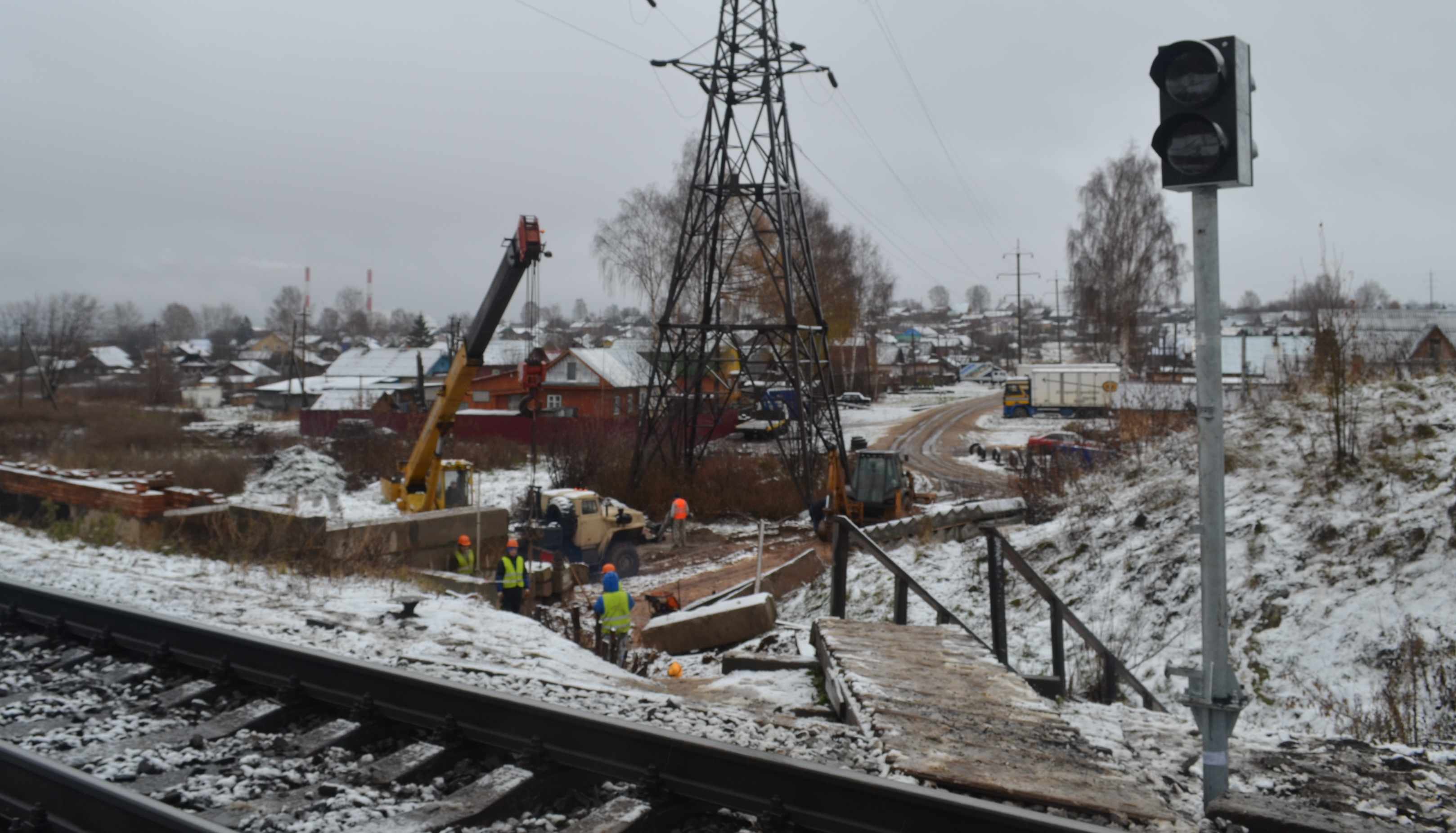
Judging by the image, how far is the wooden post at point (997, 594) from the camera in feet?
23.4

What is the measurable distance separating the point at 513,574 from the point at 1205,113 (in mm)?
11620

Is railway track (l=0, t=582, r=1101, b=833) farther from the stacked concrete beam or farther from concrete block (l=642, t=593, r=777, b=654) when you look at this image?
the stacked concrete beam

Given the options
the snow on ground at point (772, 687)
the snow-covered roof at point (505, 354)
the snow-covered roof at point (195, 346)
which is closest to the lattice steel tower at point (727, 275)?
the snow on ground at point (772, 687)

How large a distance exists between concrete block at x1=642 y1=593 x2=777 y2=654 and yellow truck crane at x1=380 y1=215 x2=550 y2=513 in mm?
8903

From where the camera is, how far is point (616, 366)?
5675 centimetres

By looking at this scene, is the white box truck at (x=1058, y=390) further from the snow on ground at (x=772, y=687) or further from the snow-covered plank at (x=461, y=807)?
the snow-covered plank at (x=461, y=807)

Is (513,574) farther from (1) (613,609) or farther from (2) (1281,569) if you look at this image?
(2) (1281,569)

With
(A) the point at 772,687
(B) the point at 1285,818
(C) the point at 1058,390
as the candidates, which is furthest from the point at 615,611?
(C) the point at 1058,390

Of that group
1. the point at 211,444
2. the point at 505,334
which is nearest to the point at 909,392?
the point at 505,334

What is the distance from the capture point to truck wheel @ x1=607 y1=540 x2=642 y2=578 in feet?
70.4

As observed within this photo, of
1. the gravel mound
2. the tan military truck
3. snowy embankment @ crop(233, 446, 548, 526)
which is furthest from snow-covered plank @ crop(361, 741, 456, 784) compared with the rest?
the gravel mound

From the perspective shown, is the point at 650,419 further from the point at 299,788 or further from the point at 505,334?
the point at 505,334

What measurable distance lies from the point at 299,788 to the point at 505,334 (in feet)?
356

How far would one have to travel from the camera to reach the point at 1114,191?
52781 mm
